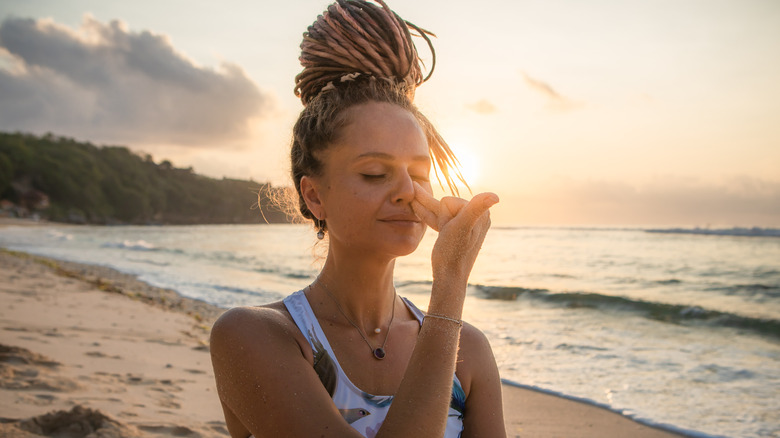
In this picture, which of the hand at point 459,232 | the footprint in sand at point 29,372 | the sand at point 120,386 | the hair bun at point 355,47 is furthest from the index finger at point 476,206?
the footprint in sand at point 29,372

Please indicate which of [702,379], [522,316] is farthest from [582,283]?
[702,379]

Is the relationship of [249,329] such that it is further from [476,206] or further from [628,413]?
[628,413]

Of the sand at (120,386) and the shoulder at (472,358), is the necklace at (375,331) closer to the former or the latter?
the shoulder at (472,358)

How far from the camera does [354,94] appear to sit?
6.65 feet

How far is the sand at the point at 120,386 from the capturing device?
386cm

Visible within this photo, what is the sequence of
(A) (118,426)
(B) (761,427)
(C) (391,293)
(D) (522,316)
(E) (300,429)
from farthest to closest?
(D) (522,316)
(B) (761,427)
(A) (118,426)
(C) (391,293)
(E) (300,429)

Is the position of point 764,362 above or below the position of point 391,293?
below

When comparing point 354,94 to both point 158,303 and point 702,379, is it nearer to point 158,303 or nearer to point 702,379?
point 702,379

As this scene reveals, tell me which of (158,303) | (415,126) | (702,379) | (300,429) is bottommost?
(158,303)

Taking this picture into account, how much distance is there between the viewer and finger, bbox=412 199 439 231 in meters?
1.71

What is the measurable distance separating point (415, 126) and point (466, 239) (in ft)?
1.92

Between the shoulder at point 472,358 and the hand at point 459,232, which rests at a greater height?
the hand at point 459,232

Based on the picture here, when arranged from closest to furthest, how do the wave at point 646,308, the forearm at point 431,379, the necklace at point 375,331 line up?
the forearm at point 431,379 < the necklace at point 375,331 < the wave at point 646,308

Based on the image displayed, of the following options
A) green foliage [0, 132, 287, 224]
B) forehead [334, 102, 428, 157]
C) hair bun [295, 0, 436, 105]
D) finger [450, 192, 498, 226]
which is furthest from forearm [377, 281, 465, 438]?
green foliage [0, 132, 287, 224]
